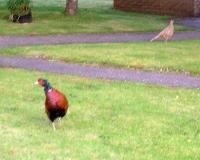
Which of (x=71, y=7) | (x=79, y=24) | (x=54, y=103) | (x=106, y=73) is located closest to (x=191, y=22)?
(x=71, y=7)

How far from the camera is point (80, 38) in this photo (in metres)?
21.5

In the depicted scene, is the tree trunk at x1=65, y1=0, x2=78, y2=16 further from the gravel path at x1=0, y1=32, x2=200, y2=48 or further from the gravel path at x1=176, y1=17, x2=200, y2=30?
the gravel path at x1=0, y1=32, x2=200, y2=48

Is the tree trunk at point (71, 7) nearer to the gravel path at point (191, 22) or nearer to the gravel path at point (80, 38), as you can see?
the gravel path at point (191, 22)

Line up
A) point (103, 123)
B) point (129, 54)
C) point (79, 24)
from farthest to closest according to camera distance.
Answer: point (79, 24), point (129, 54), point (103, 123)

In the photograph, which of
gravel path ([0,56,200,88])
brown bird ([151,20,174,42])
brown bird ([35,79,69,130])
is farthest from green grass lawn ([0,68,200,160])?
brown bird ([151,20,174,42])

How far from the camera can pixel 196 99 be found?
36.2 feet

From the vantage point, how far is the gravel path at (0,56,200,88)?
1306 cm

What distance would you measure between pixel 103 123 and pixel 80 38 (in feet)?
41.7

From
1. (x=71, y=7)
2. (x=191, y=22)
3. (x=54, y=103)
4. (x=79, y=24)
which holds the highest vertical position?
(x=54, y=103)

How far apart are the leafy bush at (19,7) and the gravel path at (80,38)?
3.16m

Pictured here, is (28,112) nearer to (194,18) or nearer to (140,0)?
(194,18)

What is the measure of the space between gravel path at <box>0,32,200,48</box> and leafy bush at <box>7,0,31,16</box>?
3.16 metres

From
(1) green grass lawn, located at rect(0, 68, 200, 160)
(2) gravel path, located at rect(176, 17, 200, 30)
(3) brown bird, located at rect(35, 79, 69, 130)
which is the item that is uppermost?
(3) brown bird, located at rect(35, 79, 69, 130)

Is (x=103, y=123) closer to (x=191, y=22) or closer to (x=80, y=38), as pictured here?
(x=80, y=38)
